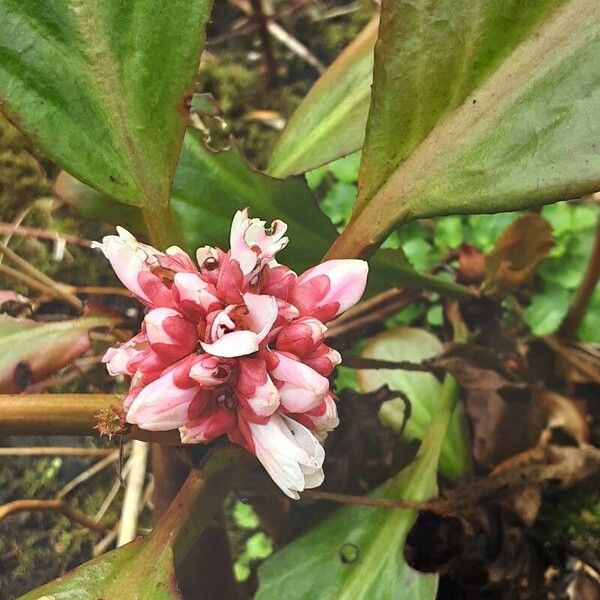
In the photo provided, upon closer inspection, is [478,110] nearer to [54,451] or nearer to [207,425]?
[207,425]

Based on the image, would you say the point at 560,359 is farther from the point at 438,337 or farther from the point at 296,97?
the point at 296,97

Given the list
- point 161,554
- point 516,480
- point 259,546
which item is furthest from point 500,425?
point 161,554

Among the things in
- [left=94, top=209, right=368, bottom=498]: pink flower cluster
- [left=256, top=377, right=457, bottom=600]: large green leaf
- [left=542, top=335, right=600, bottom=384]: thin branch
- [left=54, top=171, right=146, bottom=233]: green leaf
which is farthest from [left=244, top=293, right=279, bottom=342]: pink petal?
[left=542, top=335, right=600, bottom=384]: thin branch

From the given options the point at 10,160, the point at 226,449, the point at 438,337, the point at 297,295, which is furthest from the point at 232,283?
the point at 10,160

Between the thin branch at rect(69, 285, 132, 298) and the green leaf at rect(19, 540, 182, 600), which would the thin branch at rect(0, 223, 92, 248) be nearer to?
the thin branch at rect(69, 285, 132, 298)

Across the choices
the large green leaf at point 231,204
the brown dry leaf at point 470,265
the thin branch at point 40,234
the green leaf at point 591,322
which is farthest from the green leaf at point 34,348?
the green leaf at point 591,322
